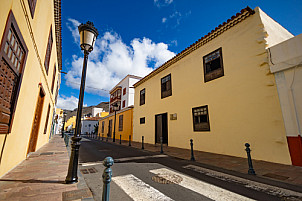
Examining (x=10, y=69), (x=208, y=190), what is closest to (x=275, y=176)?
(x=208, y=190)

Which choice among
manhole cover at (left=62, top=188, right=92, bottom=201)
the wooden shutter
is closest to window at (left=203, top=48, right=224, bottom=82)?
manhole cover at (left=62, top=188, right=92, bottom=201)

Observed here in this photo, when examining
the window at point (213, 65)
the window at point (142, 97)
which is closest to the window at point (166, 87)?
the window at point (142, 97)

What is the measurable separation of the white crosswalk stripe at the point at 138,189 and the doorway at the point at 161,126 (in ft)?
27.6

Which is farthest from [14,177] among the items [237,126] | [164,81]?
[164,81]

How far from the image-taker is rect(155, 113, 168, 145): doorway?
12.1 meters

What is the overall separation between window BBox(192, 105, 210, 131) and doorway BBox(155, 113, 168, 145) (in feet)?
10.5

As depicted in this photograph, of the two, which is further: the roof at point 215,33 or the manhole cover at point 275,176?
the roof at point 215,33

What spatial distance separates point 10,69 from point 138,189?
391cm

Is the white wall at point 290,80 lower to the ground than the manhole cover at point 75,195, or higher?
higher

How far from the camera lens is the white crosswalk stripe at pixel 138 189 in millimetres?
2674

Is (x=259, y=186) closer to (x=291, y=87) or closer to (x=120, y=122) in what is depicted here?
(x=291, y=87)

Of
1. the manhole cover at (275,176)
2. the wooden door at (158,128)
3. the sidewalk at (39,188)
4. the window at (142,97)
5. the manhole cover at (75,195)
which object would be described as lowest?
the manhole cover at (275,176)

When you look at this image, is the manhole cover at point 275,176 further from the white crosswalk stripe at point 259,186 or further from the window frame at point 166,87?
the window frame at point 166,87

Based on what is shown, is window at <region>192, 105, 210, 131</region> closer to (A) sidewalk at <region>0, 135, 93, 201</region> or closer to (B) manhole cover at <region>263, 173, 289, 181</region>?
(B) manhole cover at <region>263, 173, 289, 181</region>
